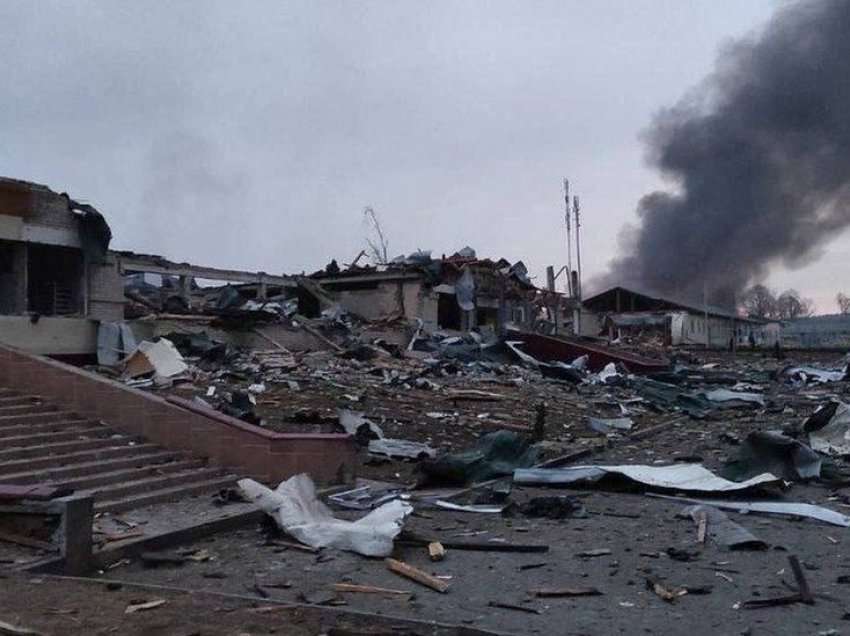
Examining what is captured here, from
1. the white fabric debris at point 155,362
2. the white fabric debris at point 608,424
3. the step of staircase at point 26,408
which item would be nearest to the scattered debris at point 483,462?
the white fabric debris at point 608,424

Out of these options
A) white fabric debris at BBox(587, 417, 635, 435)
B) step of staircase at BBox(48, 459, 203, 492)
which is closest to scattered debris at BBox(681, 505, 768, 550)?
step of staircase at BBox(48, 459, 203, 492)

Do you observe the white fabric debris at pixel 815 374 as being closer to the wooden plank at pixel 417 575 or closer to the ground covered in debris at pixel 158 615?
the wooden plank at pixel 417 575

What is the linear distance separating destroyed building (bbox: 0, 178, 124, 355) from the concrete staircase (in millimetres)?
7868

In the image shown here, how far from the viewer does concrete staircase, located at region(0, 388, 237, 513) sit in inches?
334

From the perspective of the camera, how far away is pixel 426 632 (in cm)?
464

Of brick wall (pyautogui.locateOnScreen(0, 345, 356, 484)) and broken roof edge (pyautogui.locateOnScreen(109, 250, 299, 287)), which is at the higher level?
broken roof edge (pyautogui.locateOnScreen(109, 250, 299, 287))

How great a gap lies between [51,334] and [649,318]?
3747 centimetres

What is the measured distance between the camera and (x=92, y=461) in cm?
943

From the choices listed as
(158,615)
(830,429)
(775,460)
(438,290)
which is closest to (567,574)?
(158,615)

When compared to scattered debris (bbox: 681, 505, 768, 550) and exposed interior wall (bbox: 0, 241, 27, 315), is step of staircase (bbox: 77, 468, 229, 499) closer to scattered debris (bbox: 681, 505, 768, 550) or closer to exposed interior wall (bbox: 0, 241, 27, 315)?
scattered debris (bbox: 681, 505, 768, 550)

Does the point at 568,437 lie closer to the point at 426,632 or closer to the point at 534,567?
the point at 534,567

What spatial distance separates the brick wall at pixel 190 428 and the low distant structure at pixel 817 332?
1698 inches

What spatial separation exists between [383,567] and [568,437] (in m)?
8.52

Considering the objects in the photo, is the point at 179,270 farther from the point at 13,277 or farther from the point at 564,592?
the point at 564,592
